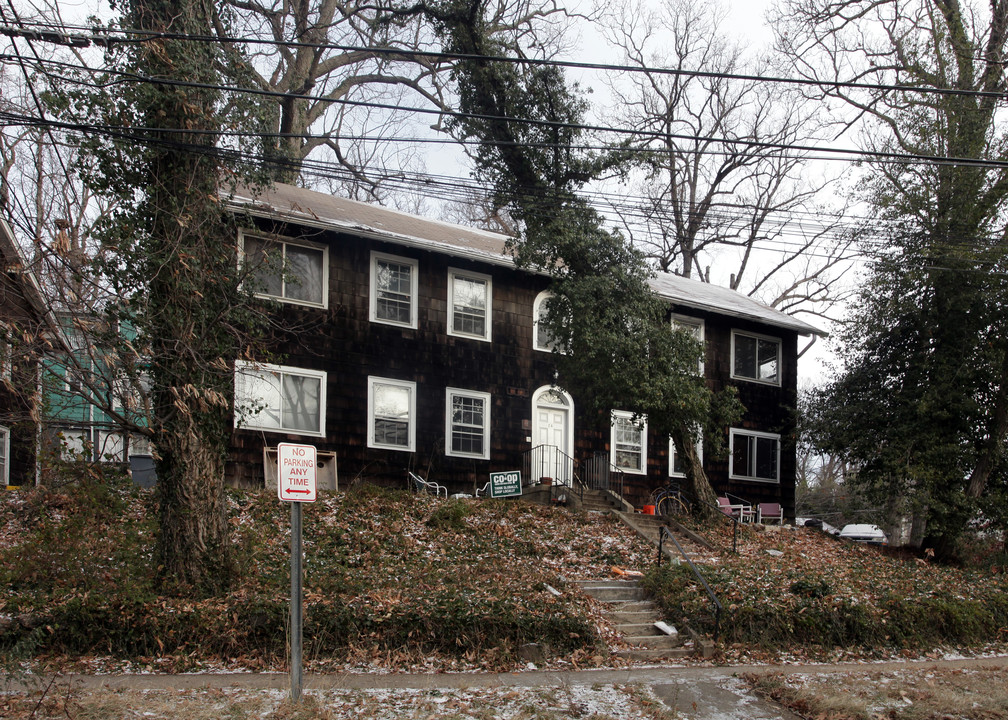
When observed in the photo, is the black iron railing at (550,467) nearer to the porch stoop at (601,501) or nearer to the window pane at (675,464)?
the porch stoop at (601,501)

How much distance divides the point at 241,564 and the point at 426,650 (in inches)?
112

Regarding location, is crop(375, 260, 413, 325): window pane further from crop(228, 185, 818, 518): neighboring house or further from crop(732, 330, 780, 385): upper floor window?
crop(732, 330, 780, 385): upper floor window

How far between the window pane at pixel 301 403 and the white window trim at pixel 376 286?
2021 mm

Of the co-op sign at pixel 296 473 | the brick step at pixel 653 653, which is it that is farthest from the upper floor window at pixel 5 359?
the brick step at pixel 653 653

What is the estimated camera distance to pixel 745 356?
24.8m

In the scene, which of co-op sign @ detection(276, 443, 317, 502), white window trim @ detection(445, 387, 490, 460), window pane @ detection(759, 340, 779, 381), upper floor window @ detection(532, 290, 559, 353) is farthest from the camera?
window pane @ detection(759, 340, 779, 381)

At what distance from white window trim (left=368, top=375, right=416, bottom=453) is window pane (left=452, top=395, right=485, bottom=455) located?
3.41ft

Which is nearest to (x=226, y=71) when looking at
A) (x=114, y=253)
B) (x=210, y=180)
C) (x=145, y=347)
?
(x=210, y=180)

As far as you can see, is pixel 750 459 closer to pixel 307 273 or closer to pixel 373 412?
pixel 373 412

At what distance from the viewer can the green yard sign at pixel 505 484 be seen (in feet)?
61.1

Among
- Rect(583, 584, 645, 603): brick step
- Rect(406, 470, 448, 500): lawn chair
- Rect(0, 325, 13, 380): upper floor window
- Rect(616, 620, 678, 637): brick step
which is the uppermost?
Rect(0, 325, 13, 380): upper floor window

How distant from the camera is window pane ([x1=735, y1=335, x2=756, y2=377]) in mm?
24641

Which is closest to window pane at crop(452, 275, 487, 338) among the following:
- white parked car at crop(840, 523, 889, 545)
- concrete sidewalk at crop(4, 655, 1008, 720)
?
concrete sidewalk at crop(4, 655, 1008, 720)

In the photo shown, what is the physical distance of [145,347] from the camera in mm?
10312
